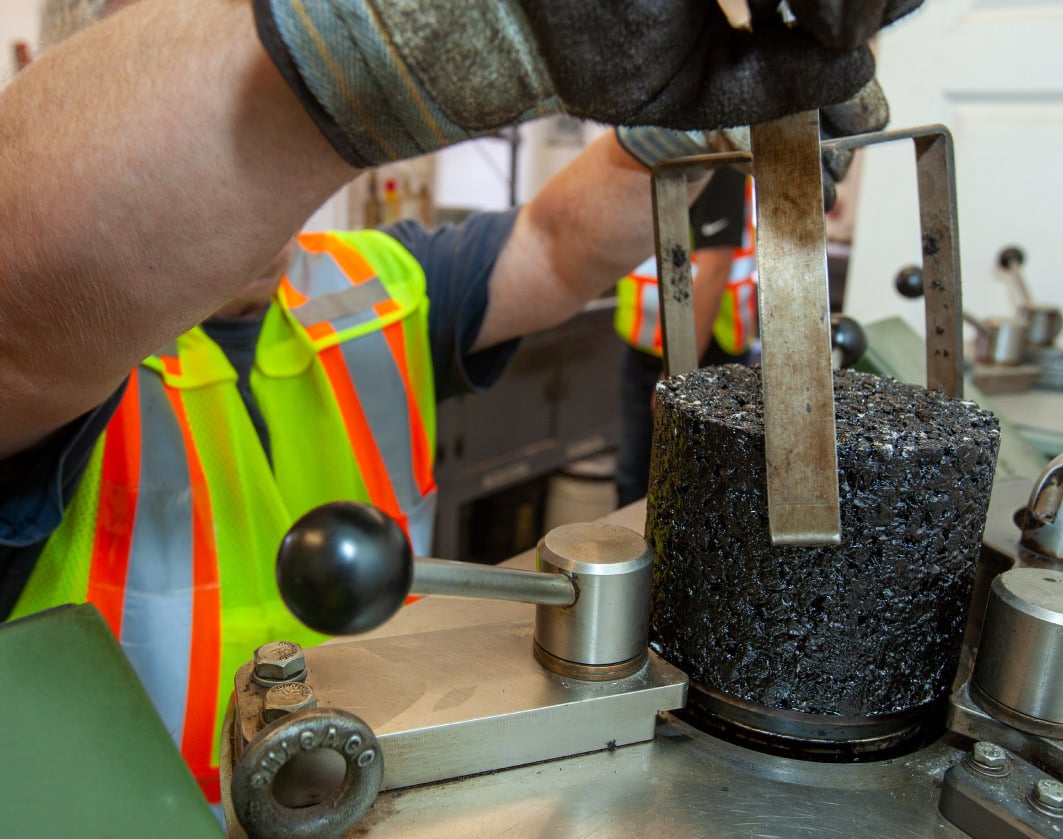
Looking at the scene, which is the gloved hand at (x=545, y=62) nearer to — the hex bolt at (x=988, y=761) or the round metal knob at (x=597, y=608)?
the round metal knob at (x=597, y=608)

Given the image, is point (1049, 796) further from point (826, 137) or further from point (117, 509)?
point (117, 509)

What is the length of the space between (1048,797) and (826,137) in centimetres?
57

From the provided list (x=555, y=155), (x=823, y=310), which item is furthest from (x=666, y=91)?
(x=555, y=155)

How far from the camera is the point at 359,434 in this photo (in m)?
1.12

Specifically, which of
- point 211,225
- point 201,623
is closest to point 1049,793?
point 211,225

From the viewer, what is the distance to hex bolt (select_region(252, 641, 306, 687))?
489mm

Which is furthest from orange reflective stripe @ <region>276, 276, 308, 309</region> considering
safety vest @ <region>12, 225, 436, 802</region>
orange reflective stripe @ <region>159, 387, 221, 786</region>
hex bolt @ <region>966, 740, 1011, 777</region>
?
hex bolt @ <region>966, 740, 1011, 777</region>

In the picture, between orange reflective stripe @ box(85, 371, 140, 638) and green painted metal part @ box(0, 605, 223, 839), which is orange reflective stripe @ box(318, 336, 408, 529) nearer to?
orange reflective stripe @ box(85, 371, 140, 638)

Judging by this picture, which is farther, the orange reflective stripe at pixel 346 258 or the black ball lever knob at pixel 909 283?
the orange reflective stripe at pixel 346 258

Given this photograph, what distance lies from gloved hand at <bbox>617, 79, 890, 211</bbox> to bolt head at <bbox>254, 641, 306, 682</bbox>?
1.44 feet

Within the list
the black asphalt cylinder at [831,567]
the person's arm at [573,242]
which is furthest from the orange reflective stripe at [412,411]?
the black asphalt cylinder at [831,567]

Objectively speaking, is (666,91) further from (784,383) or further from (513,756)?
(513,756)

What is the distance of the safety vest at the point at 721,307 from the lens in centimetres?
192

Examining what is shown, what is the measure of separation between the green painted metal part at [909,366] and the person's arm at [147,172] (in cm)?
66
